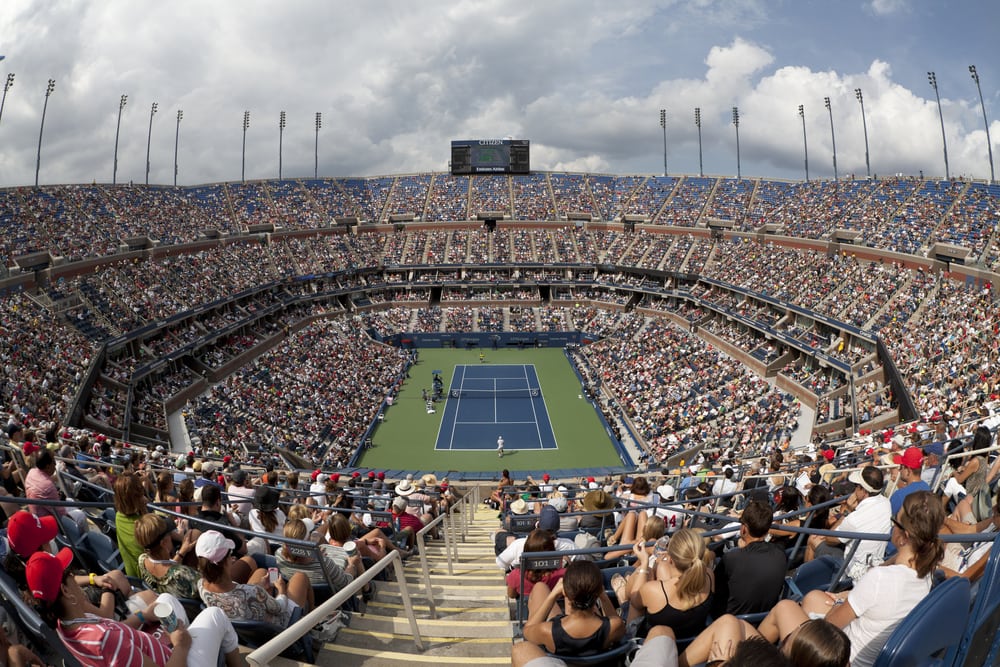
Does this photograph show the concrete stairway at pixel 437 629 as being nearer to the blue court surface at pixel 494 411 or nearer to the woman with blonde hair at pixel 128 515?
the woman with blonde hair at pixel 128 515

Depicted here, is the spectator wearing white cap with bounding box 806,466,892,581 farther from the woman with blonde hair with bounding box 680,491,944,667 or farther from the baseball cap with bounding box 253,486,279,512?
the baseball cap with bounding box 253,486,279,512

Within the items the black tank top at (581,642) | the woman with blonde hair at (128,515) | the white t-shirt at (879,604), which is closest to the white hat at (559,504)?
the black tank top at (581,642)

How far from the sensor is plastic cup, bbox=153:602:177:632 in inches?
137

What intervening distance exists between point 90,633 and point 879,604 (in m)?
4.26

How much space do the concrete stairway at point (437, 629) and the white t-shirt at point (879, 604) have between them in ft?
8.35

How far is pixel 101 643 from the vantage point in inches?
116

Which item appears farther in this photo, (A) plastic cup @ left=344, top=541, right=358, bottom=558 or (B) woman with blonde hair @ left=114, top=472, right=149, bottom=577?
(A) plastic cup @ left=344, top=541, right=358, bottom=558

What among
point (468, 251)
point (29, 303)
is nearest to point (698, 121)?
point (468, 251)

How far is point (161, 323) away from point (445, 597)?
35.1 metres

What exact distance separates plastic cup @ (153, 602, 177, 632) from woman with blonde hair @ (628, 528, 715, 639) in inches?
121

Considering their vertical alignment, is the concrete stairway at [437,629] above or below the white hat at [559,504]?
below

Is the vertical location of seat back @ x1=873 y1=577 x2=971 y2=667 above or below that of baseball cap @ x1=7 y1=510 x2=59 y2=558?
below

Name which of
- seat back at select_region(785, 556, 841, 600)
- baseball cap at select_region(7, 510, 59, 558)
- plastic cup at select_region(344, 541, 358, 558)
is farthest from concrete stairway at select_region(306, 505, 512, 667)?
seat back at select_region(785, 556, 841, 600)

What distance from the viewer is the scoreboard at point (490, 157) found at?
68.7 meters
